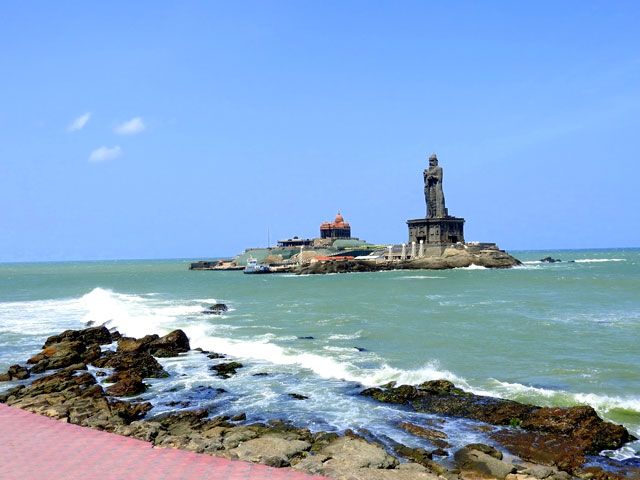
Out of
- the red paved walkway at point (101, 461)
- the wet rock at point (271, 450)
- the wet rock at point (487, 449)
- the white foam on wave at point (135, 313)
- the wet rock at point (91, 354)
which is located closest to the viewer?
the red paved walkway at point (101, 461)

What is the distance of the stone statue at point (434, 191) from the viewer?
119 meters

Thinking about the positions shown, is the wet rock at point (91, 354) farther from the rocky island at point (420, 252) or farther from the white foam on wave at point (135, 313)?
the rocky island at point (420, 252)

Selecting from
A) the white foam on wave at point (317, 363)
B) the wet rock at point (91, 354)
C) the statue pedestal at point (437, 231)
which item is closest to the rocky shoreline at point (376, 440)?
the white foam on wave at point (317, 363)

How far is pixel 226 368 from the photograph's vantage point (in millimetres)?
22172

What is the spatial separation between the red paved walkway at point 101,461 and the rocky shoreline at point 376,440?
0.59 meters

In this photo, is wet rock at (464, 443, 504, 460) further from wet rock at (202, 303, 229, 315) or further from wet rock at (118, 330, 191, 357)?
wet rock at (202, 303, 229, 315)

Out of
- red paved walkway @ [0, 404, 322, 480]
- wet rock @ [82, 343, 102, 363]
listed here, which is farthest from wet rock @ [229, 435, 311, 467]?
wet rock @ [82, 343, 102, 363]

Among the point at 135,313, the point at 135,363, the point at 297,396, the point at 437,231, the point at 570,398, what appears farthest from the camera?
the point at 437,231

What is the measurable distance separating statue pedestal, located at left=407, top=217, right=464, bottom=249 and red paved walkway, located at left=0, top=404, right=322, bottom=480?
10562 centimetres

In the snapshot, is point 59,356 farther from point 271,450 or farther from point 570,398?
point 570,398

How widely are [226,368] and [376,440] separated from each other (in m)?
9.59

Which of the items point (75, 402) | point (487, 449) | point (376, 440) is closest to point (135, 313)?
point (75, 402)

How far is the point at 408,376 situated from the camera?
66.1 feet

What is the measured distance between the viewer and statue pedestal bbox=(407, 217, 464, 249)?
116 m
